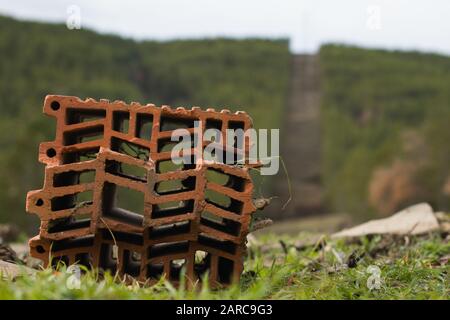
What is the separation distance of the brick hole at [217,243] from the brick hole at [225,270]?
0.28 ft

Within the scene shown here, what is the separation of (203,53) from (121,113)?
51.4 m

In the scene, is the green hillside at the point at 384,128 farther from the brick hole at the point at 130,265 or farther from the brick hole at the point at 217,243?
the brick hole at the point at 130,265

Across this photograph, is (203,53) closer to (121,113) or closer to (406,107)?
(406,107)

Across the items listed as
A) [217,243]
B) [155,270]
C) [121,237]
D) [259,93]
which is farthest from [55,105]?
[259,93]

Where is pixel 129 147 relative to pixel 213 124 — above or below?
below

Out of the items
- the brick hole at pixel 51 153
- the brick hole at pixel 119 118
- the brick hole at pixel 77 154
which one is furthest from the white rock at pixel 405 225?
the brick hole at pixel 51 153

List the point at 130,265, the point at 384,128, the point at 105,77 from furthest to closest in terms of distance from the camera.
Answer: the point at 105,77 → the point at 384,128 → the point at 130,265

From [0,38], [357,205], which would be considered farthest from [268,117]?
[0,38]

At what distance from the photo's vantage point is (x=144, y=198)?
350 cm

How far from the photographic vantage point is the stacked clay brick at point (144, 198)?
3516 mm

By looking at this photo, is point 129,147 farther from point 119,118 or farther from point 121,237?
point 121,237

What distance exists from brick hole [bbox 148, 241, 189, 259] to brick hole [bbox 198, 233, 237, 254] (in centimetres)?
9

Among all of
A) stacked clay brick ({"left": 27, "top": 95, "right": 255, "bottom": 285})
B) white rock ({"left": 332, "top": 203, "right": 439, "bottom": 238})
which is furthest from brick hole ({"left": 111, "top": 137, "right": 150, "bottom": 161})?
white rock ({"left": 332, "top": 203, "right": 439, "bottom": 238})

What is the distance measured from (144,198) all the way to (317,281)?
96cm
